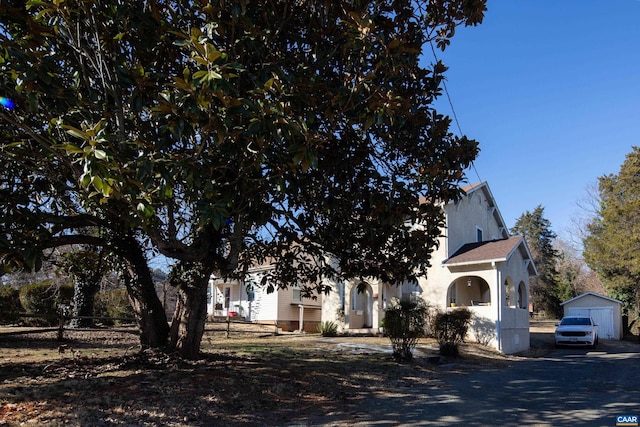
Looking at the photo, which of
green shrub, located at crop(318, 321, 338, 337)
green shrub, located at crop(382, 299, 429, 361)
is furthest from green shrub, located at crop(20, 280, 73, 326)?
green shrub, located at crop(382, 299, 429, 361)

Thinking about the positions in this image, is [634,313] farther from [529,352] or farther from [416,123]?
[416,123]

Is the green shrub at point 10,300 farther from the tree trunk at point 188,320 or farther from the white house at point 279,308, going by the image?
the tree trunk at point 188,320

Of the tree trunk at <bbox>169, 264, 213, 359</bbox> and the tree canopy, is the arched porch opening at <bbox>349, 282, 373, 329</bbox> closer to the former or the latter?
the tree trunk at <bbox>169, 264, 213, 359</bbox>

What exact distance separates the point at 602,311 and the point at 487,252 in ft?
49.0

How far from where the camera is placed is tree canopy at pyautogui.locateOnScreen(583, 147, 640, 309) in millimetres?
30672

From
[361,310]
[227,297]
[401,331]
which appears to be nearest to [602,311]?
[361,310]

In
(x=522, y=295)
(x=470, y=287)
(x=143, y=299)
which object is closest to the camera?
(x=143, y=299)

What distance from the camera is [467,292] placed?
25359mm

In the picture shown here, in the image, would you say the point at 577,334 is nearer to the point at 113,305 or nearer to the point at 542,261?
the point at 113,305

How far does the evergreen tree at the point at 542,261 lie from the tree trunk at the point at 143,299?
1667 inches

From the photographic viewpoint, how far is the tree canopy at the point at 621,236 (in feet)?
101

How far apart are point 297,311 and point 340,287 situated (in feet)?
22.6

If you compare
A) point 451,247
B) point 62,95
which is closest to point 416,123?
point 62,95

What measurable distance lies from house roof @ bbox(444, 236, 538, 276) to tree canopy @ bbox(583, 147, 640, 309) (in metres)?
11.2
